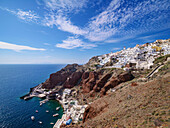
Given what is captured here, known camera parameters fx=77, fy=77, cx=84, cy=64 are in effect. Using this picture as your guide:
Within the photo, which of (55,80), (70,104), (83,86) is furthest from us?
(55,80)

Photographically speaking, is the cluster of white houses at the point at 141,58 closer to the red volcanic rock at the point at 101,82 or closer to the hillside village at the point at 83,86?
the hillside village at the point at 83,86

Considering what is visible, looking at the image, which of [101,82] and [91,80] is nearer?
[101,82]

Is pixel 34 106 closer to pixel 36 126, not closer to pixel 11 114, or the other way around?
pixel 11 114

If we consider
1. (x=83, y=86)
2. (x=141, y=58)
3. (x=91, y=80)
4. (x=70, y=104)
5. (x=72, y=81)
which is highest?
(x=141, y=58)

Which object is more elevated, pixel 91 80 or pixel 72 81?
pixel 91 80

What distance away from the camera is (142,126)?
20.2ft

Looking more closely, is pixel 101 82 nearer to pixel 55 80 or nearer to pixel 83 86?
pixel 83 86

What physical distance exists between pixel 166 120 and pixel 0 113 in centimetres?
4915

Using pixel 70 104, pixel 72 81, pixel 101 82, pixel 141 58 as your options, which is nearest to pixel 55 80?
pixel 72 81

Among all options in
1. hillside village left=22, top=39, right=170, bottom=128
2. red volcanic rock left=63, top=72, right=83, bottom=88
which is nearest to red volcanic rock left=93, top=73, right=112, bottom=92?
hillside village left=22, top=39, right=170, bottom=128

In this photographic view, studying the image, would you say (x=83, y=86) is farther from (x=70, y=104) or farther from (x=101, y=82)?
(x=101, y=82)

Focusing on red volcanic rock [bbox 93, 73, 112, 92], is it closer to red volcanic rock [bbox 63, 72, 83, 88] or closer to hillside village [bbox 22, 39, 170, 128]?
hillside village [bbox 22, 39, 170, 128]

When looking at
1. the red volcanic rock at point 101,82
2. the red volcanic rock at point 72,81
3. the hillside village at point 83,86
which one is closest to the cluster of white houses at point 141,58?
the hillside village at point 83,86

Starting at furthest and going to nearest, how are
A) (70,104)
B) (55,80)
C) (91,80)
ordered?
(55,80), (91,80), (70,104)
